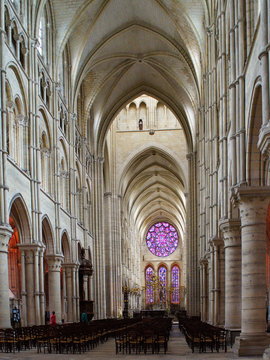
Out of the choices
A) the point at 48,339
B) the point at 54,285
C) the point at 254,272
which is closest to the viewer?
the point at 254,272

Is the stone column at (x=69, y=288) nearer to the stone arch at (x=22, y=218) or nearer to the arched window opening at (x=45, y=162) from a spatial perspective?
the arched window opening at (x=45, y=162)

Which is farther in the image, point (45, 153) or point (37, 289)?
point (45, 153)

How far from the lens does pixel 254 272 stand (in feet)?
55.3

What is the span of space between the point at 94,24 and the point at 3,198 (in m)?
19.9

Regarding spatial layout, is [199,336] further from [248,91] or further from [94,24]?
[94,24]

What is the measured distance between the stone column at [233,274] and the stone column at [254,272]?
4.68 metres

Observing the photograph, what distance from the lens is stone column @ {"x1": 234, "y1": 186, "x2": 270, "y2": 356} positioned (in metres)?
16.7

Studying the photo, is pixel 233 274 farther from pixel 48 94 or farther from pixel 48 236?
pixel 48 94

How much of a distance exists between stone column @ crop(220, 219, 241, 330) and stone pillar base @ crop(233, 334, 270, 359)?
5.10 metres

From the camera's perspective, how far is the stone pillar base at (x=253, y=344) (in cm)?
1658

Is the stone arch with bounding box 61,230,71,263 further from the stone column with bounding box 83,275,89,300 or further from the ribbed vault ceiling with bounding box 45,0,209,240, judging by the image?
the ribbed vault ceiling with bounding box 45,0,209,240

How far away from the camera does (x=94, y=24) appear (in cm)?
3803

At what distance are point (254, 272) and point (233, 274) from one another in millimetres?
5140

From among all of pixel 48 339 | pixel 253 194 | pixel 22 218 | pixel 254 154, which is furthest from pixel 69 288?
pixel 254 154
